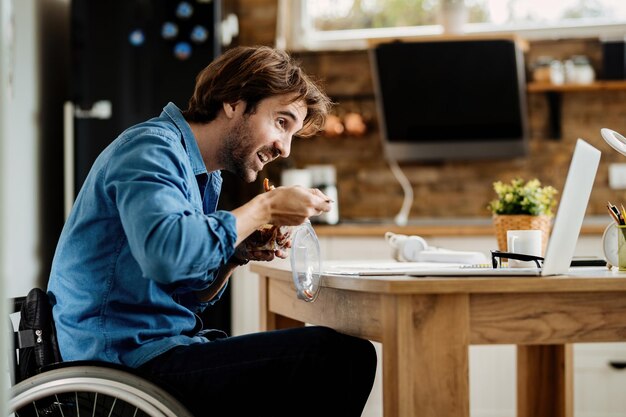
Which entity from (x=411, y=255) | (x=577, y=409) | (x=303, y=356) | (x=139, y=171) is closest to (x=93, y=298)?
→ (x=139, y=171)

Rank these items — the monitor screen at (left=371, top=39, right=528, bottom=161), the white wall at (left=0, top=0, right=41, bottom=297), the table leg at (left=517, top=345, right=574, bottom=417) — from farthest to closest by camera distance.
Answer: the monitor screen at (left=371, top=39, right=528, bottom=161), the white wall at (left=0, top=0, right=41, bottom=297), the table leg at (left=517, top=345, right=574, bottom=417)

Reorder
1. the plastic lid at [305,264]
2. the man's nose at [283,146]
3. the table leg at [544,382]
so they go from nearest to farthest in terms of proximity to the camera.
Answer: the plastic lid at [305,264] < the man's nose at [283,146] < the table leg at [544,382]

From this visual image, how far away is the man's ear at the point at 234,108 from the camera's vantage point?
6.08 feet

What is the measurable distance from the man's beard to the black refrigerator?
78.6 inches

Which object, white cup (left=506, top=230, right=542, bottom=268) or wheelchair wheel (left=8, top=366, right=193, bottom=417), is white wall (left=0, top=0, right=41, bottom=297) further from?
white cup (left=506, top=230, right=542, bottom=268)

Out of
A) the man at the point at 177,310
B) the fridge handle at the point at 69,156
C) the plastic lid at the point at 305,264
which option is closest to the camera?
the man at the point at 177,310

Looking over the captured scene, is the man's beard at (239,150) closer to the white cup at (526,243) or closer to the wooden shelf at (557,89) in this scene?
the white cup at (526,243)

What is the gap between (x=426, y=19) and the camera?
171 inches

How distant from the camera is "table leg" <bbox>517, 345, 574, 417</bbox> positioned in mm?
2426

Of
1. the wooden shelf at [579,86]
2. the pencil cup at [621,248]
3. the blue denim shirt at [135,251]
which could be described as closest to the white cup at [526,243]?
the pencil cup at [621,248]

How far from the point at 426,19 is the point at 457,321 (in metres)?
3.02

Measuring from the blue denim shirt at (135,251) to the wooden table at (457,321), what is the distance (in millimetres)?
319

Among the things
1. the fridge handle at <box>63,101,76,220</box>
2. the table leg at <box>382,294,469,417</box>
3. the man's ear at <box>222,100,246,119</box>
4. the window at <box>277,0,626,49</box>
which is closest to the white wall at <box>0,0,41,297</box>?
the fridge handle at <box>63,101,76,220</box>

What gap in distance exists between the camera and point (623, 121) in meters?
4.13
